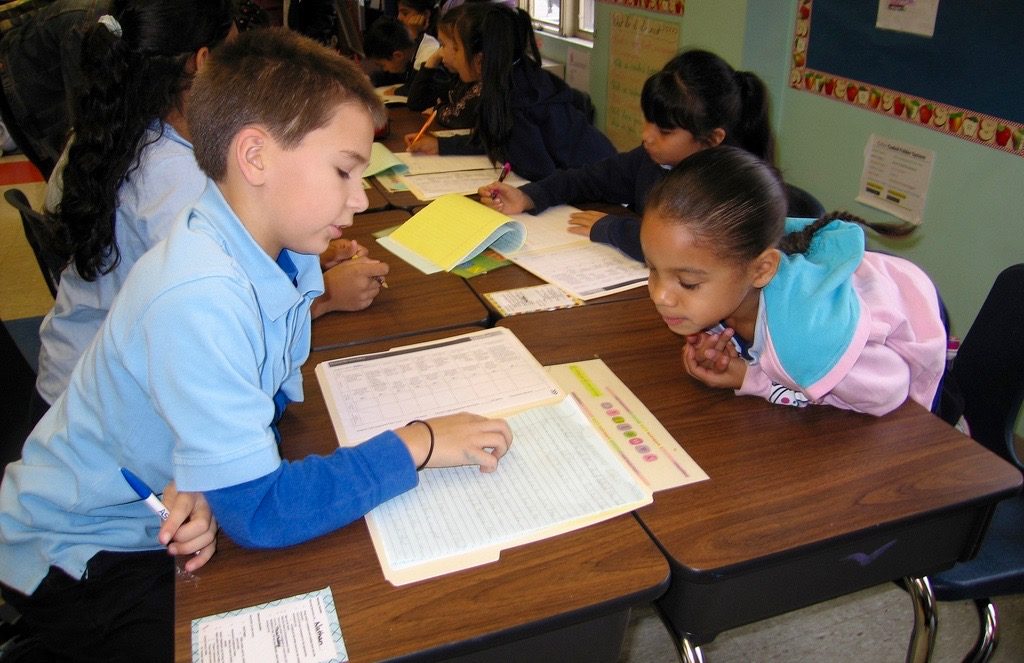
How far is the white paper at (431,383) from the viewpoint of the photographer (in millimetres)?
1049

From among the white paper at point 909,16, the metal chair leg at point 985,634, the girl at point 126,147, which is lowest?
the metal chair leg at point 985,634

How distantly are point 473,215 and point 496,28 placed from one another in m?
0.97

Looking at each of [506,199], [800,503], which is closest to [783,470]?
[800,503]

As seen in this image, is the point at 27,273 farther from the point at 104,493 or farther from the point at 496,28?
the point at 104,493

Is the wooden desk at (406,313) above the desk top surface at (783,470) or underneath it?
above

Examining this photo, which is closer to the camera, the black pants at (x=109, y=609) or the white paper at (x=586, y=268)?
the black pants at (x=109, y=609)

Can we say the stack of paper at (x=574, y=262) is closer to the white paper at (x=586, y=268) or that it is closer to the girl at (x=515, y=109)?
the white paper at (x=586, y=268)

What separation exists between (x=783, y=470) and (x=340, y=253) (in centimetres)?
101

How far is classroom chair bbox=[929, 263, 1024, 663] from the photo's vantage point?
117 cm

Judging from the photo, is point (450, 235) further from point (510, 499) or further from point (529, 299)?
point (510, 499)

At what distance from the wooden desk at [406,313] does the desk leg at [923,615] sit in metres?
0.78

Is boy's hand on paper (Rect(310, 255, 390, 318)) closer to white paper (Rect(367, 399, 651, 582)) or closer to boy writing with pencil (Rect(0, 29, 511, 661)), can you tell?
boy writing with pencil (Rect(0, 29, 511, 661))

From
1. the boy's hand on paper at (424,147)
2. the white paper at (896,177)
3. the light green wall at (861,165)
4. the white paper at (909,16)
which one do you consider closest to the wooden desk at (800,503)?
the light green wall at (861,165)

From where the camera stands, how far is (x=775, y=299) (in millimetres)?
1094
